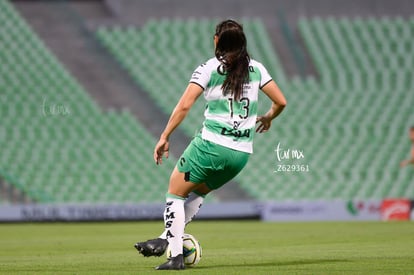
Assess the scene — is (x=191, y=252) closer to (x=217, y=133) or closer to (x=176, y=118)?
(x=217, y=133)

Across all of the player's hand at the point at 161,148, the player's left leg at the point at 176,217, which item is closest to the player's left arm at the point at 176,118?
the player's hand at the point at 161,148

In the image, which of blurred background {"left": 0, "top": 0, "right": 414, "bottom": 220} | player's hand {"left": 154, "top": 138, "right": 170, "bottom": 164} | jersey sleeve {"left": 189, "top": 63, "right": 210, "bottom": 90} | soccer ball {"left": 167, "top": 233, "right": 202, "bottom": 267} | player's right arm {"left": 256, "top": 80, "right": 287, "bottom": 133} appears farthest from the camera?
blurred background {"left": 0, "top": 0, "right": 414, "bottom": 220}

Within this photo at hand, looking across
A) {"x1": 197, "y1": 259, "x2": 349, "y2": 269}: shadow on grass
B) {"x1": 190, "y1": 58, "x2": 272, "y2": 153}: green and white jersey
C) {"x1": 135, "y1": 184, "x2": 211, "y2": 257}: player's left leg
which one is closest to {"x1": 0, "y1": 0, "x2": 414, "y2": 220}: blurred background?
{"x1": 197, "y1": 259, "x2": 349, "y2": 269}: shadow on grass

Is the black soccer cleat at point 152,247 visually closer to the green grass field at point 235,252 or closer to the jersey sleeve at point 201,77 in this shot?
the green grass field at point 235,252

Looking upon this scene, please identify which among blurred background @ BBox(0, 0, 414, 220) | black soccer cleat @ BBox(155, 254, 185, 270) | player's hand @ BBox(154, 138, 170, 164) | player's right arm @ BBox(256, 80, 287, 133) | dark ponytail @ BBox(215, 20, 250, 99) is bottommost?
black soccer cleat @ BBox(155, 254, 185, 270)

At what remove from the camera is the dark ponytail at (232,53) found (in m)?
7.90

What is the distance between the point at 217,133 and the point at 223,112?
0.64ft

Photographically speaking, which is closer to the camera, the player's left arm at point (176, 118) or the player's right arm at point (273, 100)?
the player's left arm at point (176, 118)

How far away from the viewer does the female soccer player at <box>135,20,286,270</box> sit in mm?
7918

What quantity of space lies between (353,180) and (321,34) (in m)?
5.87

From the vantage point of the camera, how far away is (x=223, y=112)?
315 inches

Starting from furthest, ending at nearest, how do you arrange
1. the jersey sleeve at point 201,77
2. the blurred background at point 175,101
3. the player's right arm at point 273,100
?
the blurred background at point 175,101, the player's right arm at point 273,100, the jersey sleeve at point 201,77

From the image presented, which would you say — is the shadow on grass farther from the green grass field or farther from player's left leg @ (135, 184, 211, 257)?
player's left leg @ (135, 184, 211, 257)

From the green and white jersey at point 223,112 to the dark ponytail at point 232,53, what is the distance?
50 millimetres
